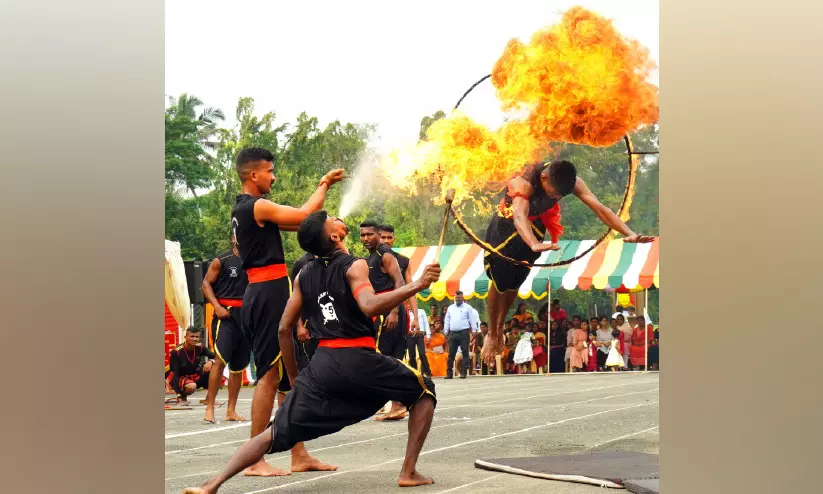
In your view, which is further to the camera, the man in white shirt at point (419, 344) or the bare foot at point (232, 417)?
the man in white shirt at point (419, 344)

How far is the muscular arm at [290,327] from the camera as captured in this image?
7094mm

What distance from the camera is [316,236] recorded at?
7.06 m

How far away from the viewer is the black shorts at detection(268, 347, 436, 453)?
6715 mm

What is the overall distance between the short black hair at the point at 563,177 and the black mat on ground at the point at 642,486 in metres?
3.36

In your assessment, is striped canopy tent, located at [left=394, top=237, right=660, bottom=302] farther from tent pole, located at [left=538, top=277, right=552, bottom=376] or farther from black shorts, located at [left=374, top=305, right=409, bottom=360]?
black shorts, located at [left=374, top=305, right=409, bottom=360]

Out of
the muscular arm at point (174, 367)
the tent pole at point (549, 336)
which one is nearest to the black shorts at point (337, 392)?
the muscular arm at point (174, 367)

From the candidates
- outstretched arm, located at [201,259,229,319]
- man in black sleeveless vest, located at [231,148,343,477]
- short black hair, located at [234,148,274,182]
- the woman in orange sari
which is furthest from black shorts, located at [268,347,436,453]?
the woman in orange sari

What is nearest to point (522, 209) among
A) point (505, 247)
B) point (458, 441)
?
point (505, 247)

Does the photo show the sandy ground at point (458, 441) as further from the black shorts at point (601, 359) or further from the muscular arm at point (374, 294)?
the black shorts at point (601, 359)

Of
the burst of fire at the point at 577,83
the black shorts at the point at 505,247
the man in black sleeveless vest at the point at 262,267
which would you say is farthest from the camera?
the black shorts at the point at 505,247

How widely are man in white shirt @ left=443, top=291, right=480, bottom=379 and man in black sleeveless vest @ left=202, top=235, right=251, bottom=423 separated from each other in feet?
26.5
